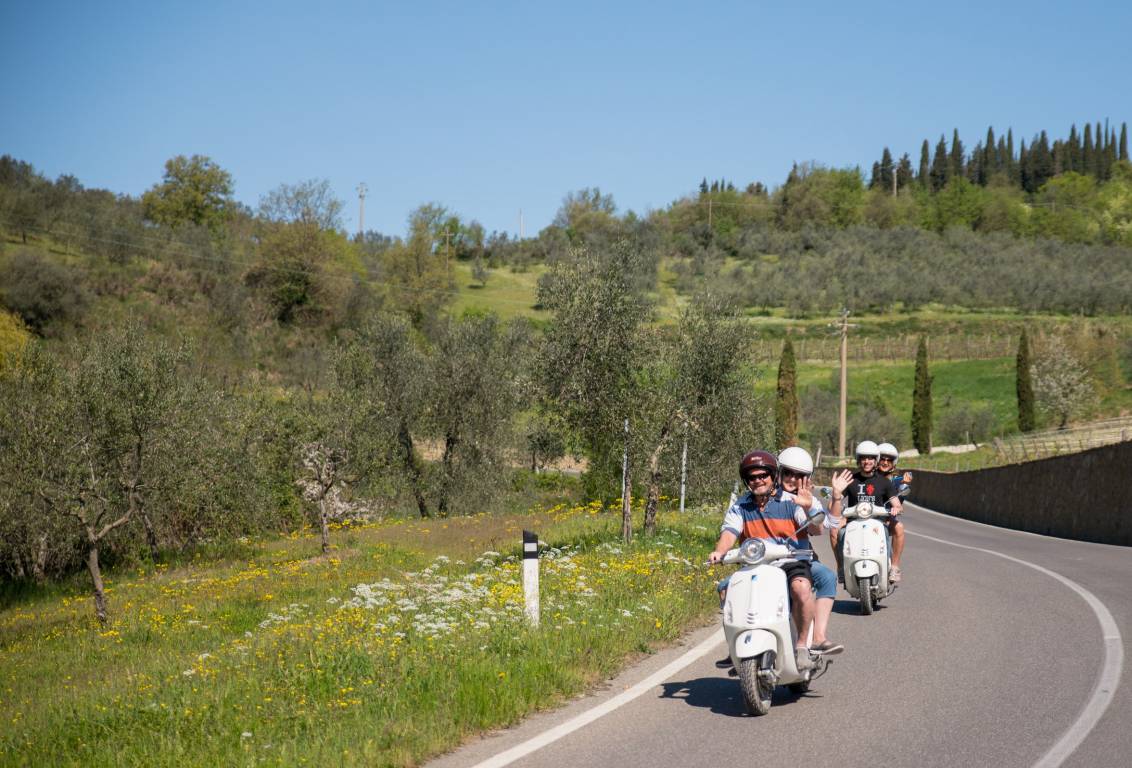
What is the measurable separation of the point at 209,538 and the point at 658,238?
12381 cm

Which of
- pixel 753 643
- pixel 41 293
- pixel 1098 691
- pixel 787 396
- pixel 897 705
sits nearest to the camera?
pixel 753 643

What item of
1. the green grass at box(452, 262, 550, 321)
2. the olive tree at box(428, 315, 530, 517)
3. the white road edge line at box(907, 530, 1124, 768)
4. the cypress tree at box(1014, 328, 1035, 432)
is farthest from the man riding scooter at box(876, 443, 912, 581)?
the green grass at box(452, 262, 550, 321)

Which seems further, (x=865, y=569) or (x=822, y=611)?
(x=865, y=569)

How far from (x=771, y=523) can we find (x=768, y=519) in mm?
35

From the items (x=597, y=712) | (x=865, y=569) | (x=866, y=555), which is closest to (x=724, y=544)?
(x=597, y=712)

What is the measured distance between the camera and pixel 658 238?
156 metres

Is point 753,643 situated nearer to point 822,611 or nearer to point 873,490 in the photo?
point 822,611

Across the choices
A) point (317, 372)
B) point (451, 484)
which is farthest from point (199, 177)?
point (451, 484)

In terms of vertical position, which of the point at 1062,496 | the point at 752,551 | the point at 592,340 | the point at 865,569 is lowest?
the point at 1062,496

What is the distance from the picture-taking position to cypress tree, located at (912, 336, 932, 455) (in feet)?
219

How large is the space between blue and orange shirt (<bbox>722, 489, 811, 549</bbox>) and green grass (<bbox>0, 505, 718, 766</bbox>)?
1.66m

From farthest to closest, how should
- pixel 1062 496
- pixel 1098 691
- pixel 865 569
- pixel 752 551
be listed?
pixel 1062 496 < pixel 865 569 < pixel 1098 691 < pixel 752 551

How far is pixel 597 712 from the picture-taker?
683 centimetres

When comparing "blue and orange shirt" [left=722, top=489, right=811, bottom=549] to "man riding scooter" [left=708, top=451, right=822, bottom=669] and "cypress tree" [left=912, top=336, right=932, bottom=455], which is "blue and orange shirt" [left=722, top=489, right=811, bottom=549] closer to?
"man riding scooter" [left=708, top=451, right=822, bottom=669]
